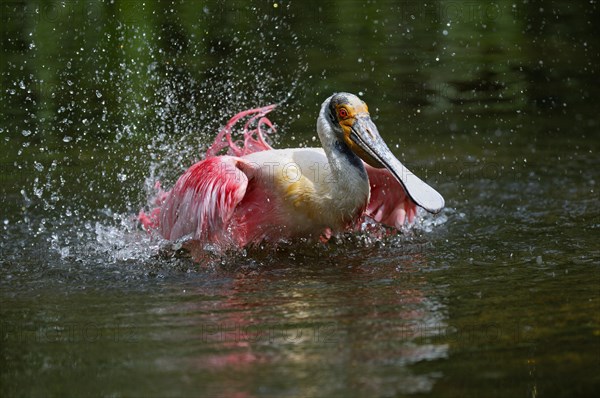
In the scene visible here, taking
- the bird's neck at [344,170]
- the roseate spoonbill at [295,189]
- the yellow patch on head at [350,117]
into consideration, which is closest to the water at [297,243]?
the roseate spoonbill at [295,189]

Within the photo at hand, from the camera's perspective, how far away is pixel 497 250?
643cm

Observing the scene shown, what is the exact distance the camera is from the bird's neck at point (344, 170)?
6645 mm

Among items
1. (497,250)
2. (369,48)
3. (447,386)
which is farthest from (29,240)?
(369,48)

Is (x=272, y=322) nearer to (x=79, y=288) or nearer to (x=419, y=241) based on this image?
(x=79, y=288)

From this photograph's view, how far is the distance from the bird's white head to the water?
363 millimetres

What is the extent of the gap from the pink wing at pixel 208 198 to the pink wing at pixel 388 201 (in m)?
1.03

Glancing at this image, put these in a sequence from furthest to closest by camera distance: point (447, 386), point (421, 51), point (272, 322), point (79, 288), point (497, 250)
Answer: point (421, 51) < point (497, 250) < point (79, 288) < point (272, 322) < point (447, 386)

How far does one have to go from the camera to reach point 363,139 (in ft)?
22.1

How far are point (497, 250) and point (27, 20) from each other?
344 inches

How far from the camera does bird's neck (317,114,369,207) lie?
664 centimetres

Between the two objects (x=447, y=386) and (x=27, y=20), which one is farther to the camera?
(x=27, y=20)

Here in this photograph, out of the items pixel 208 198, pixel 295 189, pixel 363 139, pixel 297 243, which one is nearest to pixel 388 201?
pixel 363 139

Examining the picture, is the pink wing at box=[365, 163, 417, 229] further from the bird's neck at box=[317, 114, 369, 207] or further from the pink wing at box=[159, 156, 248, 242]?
the pink wing at box=[159, 156, 248, 242]

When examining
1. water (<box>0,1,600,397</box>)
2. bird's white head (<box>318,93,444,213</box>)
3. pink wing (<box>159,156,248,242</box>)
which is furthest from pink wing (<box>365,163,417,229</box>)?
pink wing (<box>159,156,248,242</box>)
